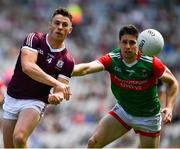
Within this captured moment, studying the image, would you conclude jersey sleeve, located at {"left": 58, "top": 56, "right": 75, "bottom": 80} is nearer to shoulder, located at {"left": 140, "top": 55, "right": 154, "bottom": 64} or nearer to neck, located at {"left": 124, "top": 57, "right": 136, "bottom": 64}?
neck, located at {"left": 124, "top": 57, "right": 136, "bottom": 64}

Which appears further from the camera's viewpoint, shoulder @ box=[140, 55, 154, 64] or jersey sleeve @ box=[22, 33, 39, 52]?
shoulder @ box=[140, 55, 154, 64]

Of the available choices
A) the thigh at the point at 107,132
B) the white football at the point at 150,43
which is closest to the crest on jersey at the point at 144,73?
the white football at the point at 150,43

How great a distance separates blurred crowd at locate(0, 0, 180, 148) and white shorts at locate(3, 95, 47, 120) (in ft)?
22.2

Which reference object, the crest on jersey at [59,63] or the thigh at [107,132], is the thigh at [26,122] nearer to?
the crest on jersey at [59,63]

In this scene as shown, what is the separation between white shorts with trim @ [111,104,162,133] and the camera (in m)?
11.4

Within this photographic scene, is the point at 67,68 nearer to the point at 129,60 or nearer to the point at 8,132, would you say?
the point at 129,60

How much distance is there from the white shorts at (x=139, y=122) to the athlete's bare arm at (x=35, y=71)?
5.25 ft

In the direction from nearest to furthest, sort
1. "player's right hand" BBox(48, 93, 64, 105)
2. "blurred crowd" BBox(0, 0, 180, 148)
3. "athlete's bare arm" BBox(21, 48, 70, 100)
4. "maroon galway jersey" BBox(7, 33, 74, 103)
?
"player's right hand" BBox(48, 93, 64, 105) → "athlete's bare arm" BBox(21, 48, 70, 100) → "maroon galway jersey" BBox(7, 33, 74, 103) → "blurred crowd" BBox(0, 0, 180, 148)

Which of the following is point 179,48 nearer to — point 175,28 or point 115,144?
point 175,28

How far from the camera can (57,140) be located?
18484mm

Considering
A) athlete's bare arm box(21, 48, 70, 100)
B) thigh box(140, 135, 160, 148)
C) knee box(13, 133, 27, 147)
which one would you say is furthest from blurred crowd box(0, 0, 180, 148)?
knee box(13, 133, 27, 147)

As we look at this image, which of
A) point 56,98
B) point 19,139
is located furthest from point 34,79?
point 19,139

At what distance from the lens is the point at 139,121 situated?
37.4 ft

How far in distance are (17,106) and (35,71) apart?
65 cm
